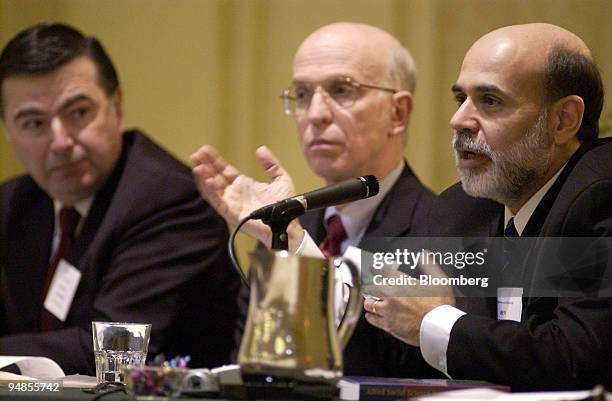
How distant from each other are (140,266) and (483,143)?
1.27 metres

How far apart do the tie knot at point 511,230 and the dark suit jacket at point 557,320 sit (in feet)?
0.13

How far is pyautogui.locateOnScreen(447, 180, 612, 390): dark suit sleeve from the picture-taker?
193 cm

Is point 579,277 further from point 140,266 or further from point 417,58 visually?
point 140,266

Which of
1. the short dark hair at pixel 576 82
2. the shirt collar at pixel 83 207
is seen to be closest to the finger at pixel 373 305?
the short dark hair at pixel 576 82

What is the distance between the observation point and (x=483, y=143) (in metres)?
2.24

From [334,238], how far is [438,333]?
71 centimetres

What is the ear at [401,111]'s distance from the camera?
2.87 meters

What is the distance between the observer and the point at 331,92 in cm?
284

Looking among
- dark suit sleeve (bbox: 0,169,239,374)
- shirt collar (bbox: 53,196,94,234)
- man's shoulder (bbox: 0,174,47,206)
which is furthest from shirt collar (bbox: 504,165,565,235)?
man's shoulder (bbox: 0,174,47,206)

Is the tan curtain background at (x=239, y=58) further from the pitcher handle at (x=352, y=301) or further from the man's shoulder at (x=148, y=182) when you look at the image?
the pitcher handle at (x=352, y=301)

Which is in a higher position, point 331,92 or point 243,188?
point 331,92

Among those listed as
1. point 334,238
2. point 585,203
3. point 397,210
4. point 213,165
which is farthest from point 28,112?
point 585,203

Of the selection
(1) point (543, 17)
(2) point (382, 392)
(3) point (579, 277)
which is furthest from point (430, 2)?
(2) point (382, 392)

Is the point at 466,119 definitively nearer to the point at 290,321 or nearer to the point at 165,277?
the point at 290,321
